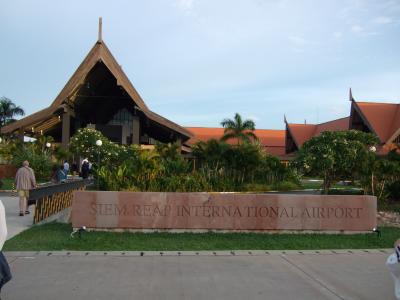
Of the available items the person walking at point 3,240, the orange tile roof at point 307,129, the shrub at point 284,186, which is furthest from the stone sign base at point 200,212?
the orange tile roof at point 307,129

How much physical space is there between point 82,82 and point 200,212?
25462 mm

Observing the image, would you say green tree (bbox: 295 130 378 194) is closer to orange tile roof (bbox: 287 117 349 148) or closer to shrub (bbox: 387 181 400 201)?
shrub (bbox: 387 181 400 201)

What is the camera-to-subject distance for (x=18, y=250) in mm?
7590

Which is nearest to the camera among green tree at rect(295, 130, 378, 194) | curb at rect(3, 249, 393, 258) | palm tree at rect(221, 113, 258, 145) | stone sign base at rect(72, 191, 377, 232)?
curb at rect(3, 249, 393, 258)

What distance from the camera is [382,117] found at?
45.1 m

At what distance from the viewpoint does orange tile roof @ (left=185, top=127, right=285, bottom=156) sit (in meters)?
56.2

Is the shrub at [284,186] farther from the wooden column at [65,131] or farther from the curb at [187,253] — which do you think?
the wooden column at [65,131]

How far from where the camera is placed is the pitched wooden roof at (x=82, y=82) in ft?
102

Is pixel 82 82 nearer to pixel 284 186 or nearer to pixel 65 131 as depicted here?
pixel 65 131

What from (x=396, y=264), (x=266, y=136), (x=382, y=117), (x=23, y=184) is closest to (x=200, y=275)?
(x=396, y=264)

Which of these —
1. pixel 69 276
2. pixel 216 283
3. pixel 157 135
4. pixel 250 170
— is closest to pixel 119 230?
pixel 69 276

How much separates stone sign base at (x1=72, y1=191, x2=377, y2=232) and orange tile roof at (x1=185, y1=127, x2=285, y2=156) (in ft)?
146

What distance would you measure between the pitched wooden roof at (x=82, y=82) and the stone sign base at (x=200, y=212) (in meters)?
21.6

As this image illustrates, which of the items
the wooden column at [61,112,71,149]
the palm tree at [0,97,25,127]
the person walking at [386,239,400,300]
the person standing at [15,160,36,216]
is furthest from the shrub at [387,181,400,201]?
the palm tree at [0,97,25,127]
